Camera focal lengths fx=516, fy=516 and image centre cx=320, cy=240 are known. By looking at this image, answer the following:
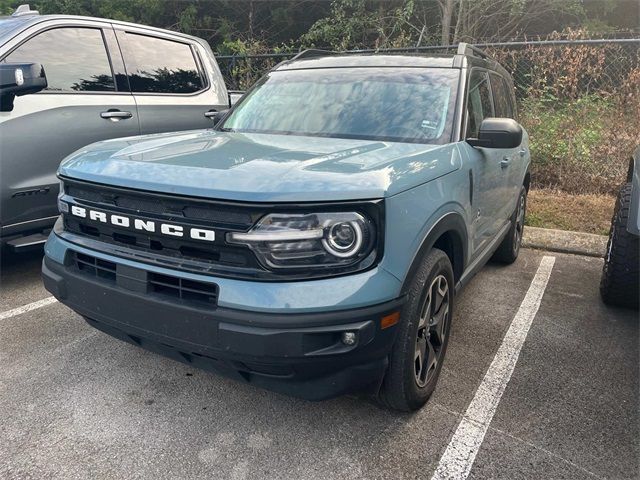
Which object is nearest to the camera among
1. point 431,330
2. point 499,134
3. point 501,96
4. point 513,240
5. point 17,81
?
point 431,330

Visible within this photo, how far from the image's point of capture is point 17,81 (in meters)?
3.48

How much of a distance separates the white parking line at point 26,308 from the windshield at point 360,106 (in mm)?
1840

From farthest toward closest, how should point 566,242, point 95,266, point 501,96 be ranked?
point 566,242, point 501,96, point 95,266

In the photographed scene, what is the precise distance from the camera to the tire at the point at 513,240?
4.73 meters

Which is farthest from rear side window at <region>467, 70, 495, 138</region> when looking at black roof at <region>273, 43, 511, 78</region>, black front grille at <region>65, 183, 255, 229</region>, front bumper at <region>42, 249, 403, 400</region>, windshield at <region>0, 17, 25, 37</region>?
windshield at <region>0, 17, 25, 37</region>

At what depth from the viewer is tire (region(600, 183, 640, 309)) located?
11.5 feet

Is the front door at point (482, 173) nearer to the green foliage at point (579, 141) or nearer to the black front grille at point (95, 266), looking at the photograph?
the black front grille at point (95, 266)

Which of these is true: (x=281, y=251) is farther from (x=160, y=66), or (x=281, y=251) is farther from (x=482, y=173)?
(x=160, y=66)

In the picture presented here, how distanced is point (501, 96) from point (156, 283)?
11.3ft

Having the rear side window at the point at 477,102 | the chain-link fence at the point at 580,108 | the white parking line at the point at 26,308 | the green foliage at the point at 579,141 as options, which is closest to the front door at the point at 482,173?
the rear side window at the point at 477,102

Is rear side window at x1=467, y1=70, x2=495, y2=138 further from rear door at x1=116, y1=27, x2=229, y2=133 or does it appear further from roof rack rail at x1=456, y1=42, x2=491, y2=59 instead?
rear door at x1=116, y1=27, x2=229, y2=133

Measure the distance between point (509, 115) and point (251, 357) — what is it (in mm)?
3759

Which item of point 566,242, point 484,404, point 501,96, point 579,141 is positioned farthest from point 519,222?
point 579,141

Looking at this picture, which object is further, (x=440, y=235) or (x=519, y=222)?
(x=519, y=222)
